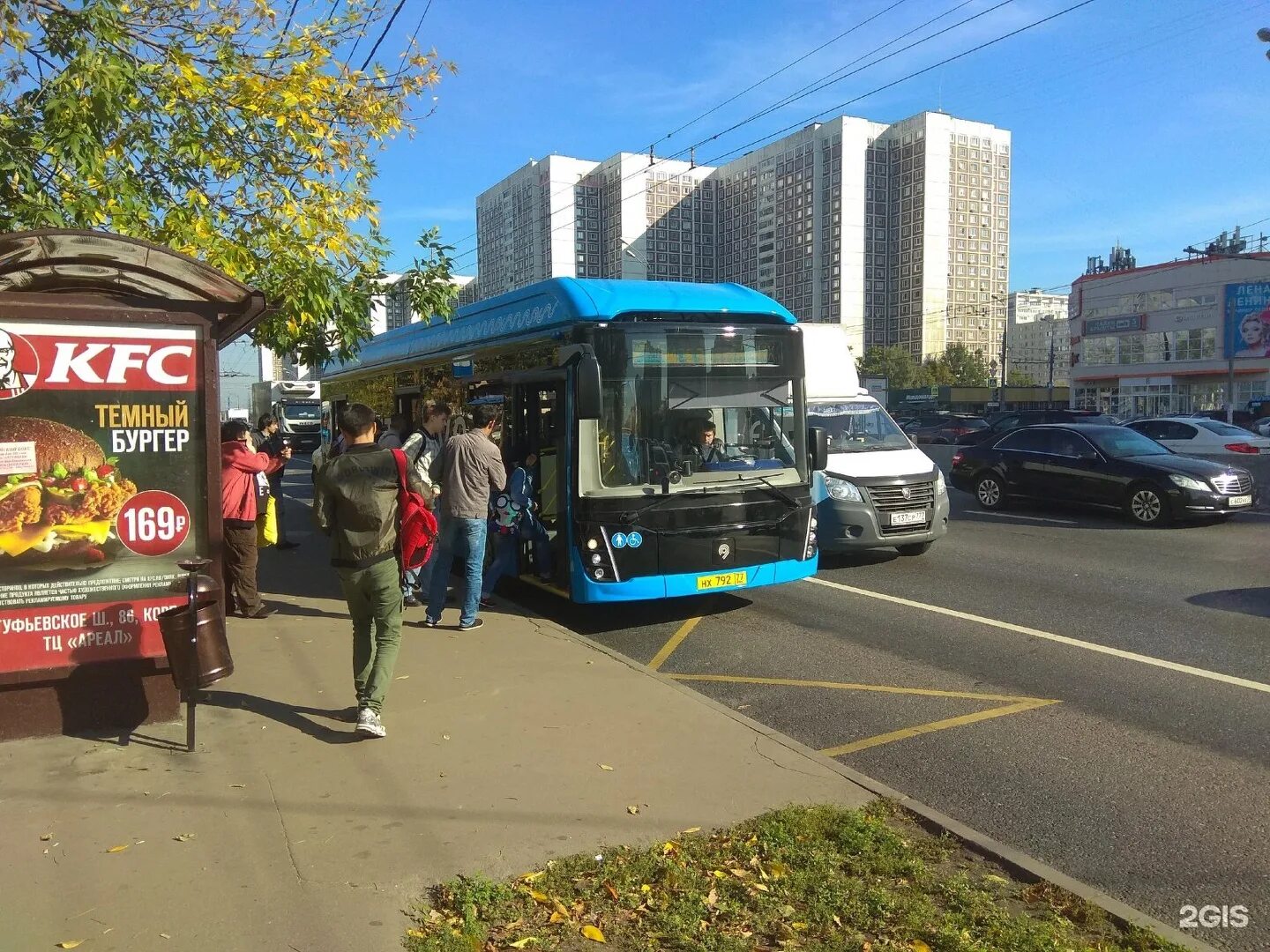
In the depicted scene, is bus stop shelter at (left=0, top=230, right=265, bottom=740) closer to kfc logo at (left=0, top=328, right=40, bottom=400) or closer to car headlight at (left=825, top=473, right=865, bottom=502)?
kfc logo at (left=0, top=328, right=40, bottom=400)

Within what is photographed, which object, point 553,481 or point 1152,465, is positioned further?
point 1152,465

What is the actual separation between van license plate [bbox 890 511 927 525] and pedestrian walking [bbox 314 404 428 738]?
697 cm

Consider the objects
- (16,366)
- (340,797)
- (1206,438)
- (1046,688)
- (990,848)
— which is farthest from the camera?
(1206,438)

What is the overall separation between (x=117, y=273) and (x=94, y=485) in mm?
1154

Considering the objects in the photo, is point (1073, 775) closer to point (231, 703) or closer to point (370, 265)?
point (231, 703)

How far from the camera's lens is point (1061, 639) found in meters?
7.57

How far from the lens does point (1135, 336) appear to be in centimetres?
6181

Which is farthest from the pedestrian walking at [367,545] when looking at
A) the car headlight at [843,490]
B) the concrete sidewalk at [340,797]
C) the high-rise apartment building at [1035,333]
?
the high-rise apartment building at [1035,333]

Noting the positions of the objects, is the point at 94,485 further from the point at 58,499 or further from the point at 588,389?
the point at 588,389

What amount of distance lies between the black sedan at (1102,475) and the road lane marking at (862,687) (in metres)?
9.30

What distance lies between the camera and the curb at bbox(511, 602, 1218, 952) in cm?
334

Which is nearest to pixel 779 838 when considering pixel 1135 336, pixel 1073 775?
pixel 1073 775

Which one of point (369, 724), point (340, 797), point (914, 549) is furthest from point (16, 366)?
point (914, 549)

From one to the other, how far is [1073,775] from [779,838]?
1.92 meters
